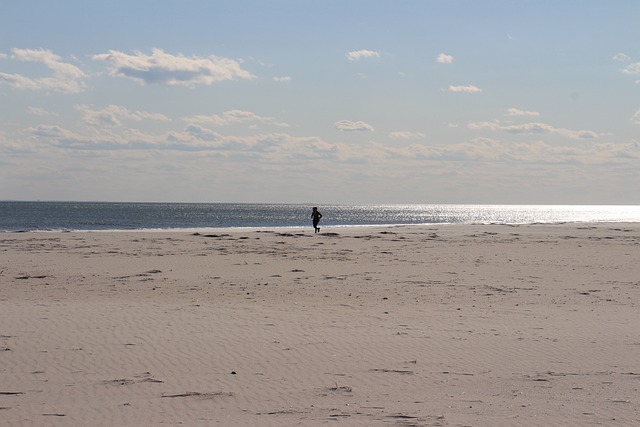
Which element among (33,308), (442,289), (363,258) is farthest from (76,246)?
(442,289)

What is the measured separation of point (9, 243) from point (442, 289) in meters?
23.2

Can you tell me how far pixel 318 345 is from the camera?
10172mm

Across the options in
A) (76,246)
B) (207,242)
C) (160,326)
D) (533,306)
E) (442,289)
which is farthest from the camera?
(207,242)

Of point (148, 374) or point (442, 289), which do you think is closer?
point (148, 374)

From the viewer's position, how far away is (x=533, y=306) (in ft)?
46.4

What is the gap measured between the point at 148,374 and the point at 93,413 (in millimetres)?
1576

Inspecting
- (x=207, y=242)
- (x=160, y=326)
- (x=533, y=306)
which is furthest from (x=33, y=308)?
(x=207, y=242)

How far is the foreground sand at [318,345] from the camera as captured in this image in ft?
23.3

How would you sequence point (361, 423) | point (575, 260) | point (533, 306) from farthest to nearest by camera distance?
point (575, 260), point (533, 306), point (361, 423)

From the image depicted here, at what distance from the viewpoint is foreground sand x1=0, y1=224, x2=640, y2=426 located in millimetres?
7090

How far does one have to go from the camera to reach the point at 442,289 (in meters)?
16.6

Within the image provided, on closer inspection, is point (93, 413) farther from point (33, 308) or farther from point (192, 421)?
point (33, 308)

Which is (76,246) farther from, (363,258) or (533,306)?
(533,306)

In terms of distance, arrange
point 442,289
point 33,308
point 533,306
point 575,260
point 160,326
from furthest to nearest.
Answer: point 575,260
point 442,289
point 533,306
point 33,308
point 160,326
